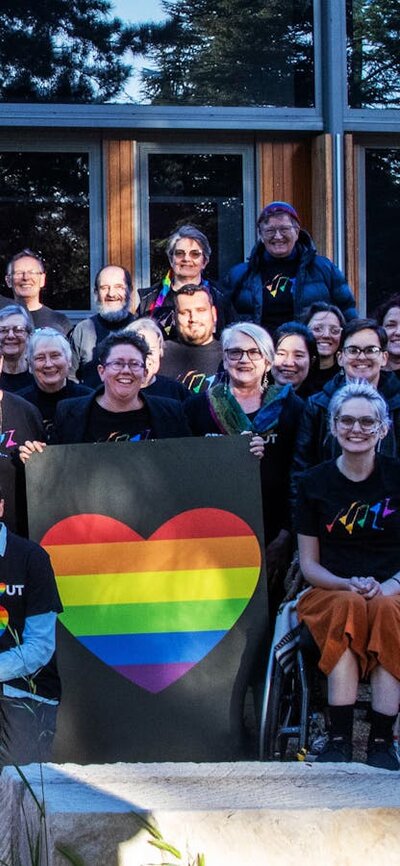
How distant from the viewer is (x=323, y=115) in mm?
10398

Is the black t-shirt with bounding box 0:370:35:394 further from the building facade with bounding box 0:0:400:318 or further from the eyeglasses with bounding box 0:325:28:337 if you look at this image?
the building facade with bounding box 0:0:400:318

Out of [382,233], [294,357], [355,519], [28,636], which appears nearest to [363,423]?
[355,519]

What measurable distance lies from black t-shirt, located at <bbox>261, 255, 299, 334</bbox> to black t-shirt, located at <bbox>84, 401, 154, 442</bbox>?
1.94m

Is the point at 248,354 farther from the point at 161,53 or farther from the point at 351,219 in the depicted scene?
the point at 161,53

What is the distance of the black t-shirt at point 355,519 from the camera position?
209 inches

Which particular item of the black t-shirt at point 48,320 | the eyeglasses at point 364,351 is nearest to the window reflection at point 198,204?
the black t-shirt at point 48,320

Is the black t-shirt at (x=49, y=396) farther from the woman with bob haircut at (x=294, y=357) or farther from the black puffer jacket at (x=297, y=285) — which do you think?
→ the black puffer jacket at (x=297, y=285)

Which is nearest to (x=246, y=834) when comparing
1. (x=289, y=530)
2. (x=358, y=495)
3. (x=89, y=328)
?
(x=358, y=495)

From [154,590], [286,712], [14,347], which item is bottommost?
[286,712]

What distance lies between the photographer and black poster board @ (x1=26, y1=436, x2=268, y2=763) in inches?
214

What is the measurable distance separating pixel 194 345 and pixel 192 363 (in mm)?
89

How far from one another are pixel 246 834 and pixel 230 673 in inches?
110

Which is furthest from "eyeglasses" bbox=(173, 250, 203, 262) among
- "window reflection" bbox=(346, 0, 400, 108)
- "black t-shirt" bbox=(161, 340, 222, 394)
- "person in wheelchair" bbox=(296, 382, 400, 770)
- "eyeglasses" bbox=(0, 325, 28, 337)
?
"window reflection" bbox=(346, 0, 400, 108)

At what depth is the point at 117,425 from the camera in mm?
5875
